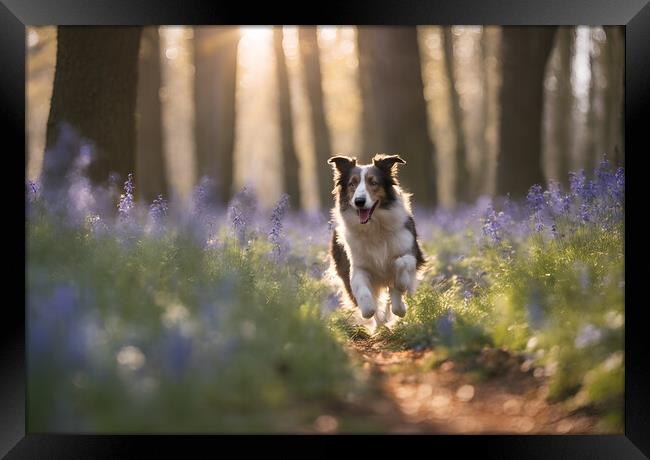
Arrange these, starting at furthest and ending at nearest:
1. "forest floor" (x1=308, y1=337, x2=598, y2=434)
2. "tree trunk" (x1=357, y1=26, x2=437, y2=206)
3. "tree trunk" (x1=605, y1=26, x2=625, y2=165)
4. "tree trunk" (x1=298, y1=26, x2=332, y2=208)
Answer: "tree trunk" (x1=298, y1=26, x2=332, y2=208) → "tree trunk" (x1=357, y1=26, x2=437, y2=206) → "tree trunk" (x1=605, y1=26, x2=625, y2=165) → "forest floor" (x1=308, y1=337, x2=598, y2=434)

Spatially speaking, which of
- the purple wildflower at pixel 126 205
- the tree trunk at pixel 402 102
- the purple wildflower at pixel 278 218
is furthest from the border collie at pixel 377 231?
the tree trunk at pixel 402 102

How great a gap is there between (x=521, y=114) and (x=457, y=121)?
4.60 m

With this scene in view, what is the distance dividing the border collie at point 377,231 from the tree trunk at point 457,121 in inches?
313

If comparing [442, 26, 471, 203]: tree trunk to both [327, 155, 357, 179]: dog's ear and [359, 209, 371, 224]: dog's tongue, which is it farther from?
[359, 209, 371, 224]: dog's tongue

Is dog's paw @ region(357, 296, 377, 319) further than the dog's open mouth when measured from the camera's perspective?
No

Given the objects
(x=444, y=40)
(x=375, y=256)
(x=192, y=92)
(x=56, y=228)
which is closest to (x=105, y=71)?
(x=56, y=228)

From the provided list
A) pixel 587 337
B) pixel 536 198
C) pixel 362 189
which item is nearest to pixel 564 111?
pixel 536 198

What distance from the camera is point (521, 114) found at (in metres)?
10.7

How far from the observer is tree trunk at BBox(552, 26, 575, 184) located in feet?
41.8

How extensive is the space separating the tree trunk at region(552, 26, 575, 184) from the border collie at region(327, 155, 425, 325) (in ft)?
22.6

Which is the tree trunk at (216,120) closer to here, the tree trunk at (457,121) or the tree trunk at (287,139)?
the tree trunk at (287,139)

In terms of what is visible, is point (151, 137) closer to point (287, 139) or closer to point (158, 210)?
point (287, 139)

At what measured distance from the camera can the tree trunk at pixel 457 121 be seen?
1398cm

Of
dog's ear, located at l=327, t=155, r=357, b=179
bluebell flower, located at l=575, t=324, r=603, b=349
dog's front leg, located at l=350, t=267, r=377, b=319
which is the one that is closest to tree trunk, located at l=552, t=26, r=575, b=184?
dog's ear, located at l=327, t=155, r=357, b=179
